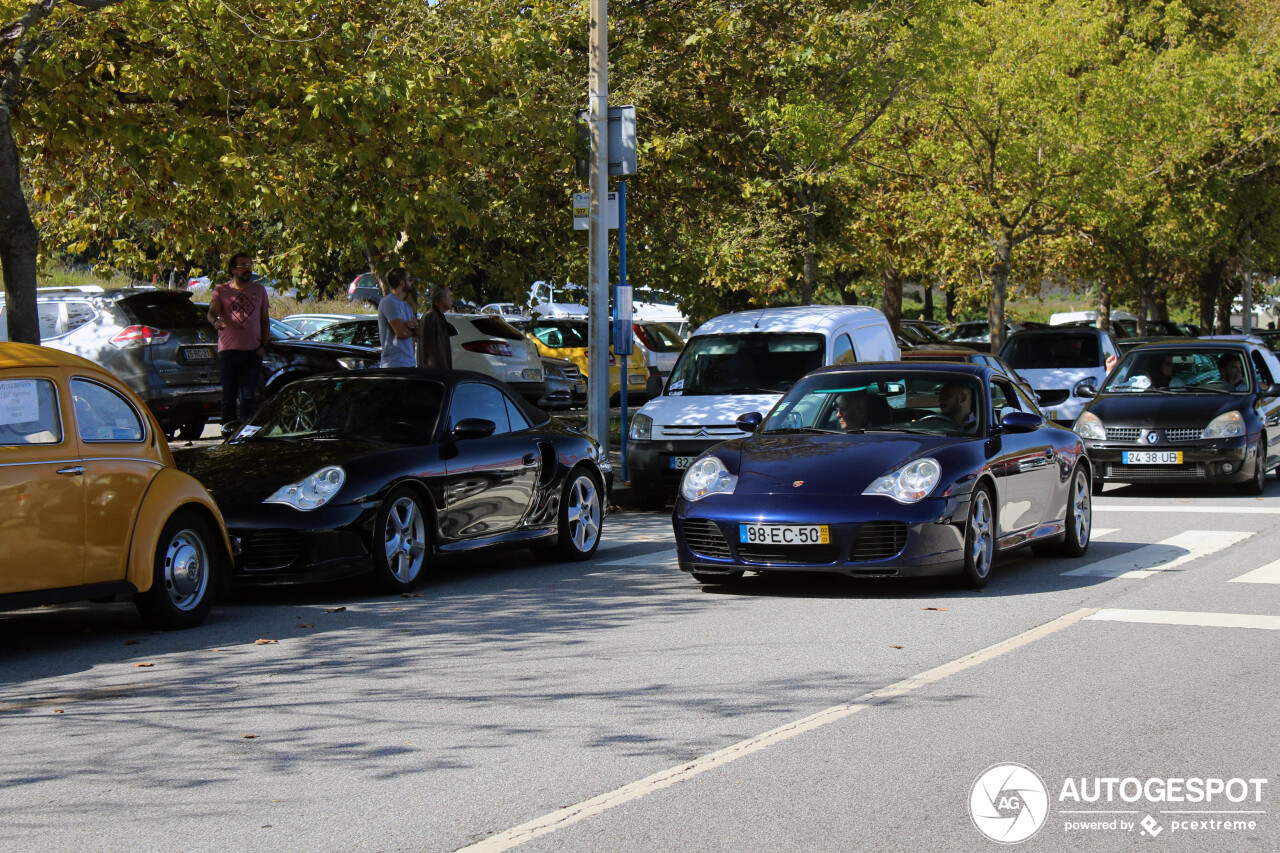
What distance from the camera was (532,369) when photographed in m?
24.2

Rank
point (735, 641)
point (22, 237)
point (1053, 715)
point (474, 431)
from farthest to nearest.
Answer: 1. point (22, 237)
2. point (474, 431)
3. point (735, 641)
4. point (1053, 715)

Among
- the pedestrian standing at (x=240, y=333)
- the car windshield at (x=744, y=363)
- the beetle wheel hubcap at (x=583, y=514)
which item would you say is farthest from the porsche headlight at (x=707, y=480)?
the pedestrian standing at (x=240, y=333)

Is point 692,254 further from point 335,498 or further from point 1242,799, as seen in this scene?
point 1242,799

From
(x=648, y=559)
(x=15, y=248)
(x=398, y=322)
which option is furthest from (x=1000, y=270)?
(x=15, y=248)

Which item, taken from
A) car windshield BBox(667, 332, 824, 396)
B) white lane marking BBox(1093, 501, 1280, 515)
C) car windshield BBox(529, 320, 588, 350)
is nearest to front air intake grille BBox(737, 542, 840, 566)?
car windshield BBox(667, 332, 824, 396)

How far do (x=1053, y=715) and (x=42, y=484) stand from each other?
192 inches

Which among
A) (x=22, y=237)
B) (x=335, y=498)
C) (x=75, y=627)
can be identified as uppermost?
(x=22, y=237)

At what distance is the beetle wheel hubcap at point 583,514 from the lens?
11.3m

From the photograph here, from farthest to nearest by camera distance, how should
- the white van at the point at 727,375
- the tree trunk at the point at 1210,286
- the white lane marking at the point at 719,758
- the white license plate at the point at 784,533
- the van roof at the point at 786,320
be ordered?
the tree trunk at the point at 1210,286
the van roof at the point at 786,320
the white van at the point at 727,375
the white license plate at the point at 784,533
the white lane marking at the point at 719,758

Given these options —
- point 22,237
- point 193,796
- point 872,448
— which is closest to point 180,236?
point 22,237

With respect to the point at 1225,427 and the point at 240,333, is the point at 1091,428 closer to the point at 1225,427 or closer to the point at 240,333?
the point at 1225,427

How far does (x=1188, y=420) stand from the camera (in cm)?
1597

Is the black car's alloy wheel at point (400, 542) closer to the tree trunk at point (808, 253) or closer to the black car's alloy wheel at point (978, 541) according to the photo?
the black car's alloy wheel at point (978, 541)

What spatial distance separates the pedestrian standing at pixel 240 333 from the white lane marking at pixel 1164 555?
839cm
